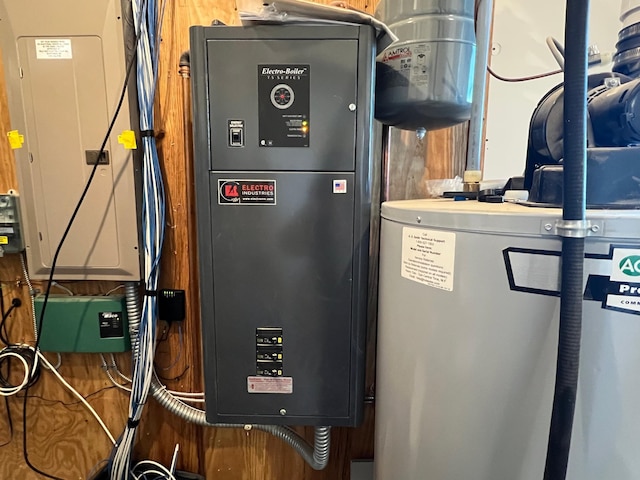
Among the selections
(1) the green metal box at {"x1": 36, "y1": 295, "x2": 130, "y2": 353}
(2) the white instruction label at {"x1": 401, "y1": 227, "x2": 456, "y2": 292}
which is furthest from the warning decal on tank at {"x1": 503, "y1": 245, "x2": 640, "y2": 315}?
(1) the green metal box at {"x1": 36, "y1": 295, "x2": 130, "y2": 353}

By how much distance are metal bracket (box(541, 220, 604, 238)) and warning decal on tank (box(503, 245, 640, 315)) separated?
3 cm

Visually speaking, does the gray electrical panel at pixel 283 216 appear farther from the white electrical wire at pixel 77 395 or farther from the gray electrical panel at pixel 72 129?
the white electrical wire at pixel 77 395

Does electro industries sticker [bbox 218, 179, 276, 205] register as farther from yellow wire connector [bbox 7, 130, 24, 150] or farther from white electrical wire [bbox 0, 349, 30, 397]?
white electrical wire [bbox 0, 349, 30, 397]

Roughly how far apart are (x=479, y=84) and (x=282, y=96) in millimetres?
637

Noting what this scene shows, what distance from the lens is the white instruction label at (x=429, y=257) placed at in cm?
58

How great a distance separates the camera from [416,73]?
2.81 ft

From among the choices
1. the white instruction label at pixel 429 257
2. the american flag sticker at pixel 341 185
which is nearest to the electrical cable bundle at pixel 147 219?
the american flag sticker at pixel 341 185

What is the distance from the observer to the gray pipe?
108 cm

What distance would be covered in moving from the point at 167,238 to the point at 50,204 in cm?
34

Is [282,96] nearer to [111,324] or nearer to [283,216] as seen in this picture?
[283,216]

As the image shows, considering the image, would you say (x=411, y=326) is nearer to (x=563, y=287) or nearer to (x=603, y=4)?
(x=563, y=287)

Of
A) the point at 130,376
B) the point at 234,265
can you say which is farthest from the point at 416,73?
the point at 130,376

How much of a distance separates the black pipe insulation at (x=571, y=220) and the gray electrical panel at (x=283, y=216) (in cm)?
46

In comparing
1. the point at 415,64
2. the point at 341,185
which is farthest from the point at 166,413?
the point at 415,64
